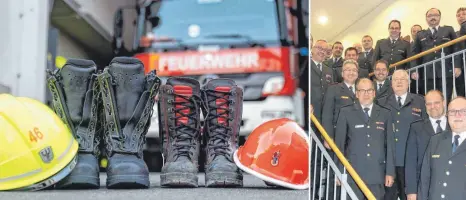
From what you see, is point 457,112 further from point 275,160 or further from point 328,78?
point 275,160

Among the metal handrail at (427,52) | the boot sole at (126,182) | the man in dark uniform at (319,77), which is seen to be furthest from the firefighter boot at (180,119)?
the metal handrail at (427,52)

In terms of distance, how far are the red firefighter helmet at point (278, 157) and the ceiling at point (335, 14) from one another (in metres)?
0.66

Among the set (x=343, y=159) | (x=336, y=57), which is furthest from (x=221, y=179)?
(x=336, y=57)

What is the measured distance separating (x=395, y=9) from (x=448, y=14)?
204 mm

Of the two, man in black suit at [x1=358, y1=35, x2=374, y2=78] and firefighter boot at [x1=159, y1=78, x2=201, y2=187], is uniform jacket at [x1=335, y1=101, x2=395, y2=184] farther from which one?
firefighter boot at [x1=159, y1=78, x2=201, y2=187]

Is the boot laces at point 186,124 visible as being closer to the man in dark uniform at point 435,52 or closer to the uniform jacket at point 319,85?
the uniform jacket at point 319,85

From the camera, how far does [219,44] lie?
254 centimetres

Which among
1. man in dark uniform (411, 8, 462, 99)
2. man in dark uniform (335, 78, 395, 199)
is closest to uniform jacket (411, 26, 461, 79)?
man in dark uniform (411, 8, 462, 99)

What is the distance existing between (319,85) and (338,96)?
0.10 meters

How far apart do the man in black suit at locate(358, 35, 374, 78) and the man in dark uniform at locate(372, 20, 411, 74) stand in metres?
0.02

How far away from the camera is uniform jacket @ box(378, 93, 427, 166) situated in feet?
7.26

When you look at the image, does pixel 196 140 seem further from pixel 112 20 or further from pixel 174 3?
pixel 174 3

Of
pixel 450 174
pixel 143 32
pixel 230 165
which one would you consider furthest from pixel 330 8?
pixel 143 32

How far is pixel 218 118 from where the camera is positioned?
5.08 feet
